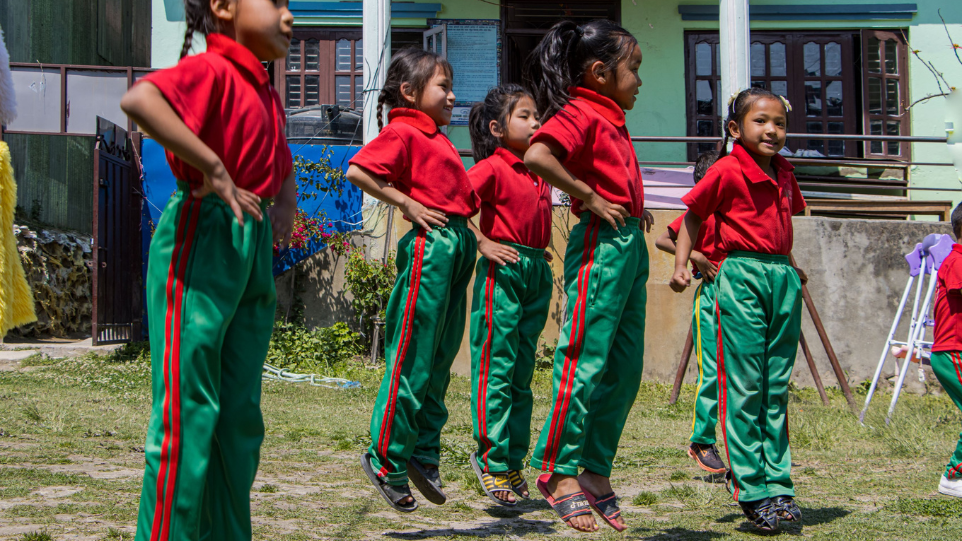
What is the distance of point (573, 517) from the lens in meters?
2.95

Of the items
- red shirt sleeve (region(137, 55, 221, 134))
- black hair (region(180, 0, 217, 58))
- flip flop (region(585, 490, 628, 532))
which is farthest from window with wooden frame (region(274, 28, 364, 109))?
red shirt sleeve (region(137, 55, 221, 134))

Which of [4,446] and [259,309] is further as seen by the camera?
Result: [4,446]

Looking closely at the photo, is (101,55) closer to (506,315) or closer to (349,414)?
(349,414)

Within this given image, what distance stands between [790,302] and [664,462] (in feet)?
5.38

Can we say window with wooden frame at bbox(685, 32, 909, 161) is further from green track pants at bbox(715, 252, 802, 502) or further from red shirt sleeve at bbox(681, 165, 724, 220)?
green track pants at bbox(715, 252, 802, 502)

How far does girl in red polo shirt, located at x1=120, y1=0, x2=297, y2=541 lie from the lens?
1.91 meters

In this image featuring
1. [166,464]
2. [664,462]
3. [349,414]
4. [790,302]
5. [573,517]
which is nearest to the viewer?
[166,464]

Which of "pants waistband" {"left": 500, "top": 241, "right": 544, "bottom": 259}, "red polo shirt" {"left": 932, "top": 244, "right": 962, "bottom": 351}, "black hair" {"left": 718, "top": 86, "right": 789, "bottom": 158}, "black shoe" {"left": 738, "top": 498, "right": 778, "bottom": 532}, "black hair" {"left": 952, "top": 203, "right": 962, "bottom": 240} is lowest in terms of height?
"black shoe" {"left": 738, "top": 498, "right": 778, "bottom": 532}

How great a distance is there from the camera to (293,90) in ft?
38.5

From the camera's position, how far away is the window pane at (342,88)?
1166cm

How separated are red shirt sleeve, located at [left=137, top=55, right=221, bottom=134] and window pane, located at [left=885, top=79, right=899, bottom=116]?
11681 mm

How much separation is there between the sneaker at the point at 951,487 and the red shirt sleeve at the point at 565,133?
2244mm

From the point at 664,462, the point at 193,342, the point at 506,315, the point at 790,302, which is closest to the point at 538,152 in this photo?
the point at 506,315

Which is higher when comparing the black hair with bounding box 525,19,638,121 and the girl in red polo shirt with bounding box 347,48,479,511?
the black hair with bounding box 525,19,638,121
